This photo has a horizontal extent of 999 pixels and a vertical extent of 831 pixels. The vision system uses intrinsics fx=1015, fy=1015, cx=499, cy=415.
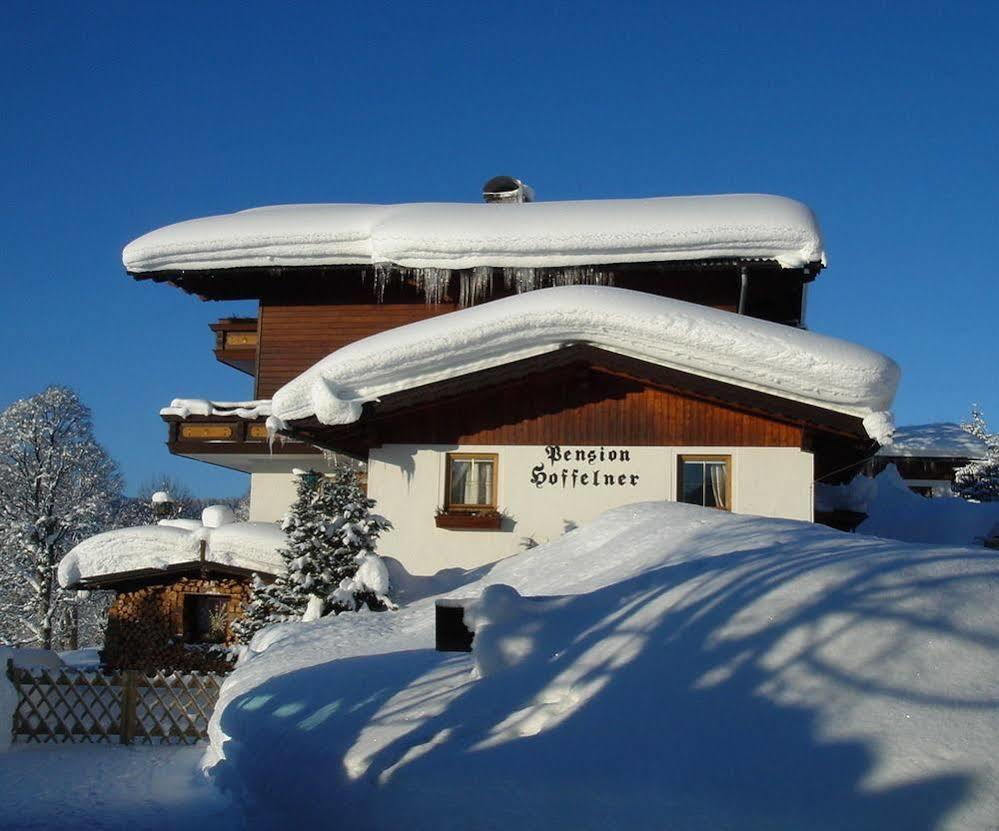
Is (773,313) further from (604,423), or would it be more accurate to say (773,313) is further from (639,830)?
(639,830)

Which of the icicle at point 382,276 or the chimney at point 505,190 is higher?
the chimney at point 505,190

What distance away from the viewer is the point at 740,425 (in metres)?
14.0

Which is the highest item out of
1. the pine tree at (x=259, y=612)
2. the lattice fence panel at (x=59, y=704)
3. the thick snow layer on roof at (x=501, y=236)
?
the thick snow layer on roof at (x=501, y=236)

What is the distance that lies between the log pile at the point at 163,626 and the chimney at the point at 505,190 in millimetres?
11189

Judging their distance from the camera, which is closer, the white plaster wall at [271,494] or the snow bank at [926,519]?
the white plaster wall at [271,494]

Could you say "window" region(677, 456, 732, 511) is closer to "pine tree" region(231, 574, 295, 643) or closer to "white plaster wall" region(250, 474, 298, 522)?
"pine tree" region(231, 574, 295, 643)

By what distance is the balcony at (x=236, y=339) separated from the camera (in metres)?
20.7

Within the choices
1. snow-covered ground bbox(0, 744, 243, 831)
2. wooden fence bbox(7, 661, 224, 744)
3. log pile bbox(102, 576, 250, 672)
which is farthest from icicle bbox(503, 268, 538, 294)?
snow-covered ground bbox(0, 744, 243, 831)

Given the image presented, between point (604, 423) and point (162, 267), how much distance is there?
407 inches

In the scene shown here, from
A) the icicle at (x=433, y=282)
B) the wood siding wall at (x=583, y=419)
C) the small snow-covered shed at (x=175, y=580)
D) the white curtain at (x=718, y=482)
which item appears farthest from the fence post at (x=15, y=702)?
the icicle at (x=433, y=282)

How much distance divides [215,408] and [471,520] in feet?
23.4

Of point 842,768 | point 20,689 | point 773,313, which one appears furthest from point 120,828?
point 773,313

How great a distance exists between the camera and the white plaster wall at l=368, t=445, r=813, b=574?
1380 cm

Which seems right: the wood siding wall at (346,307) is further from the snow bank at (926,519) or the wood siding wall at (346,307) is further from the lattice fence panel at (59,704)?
the lattice fence panel at (59,704)
